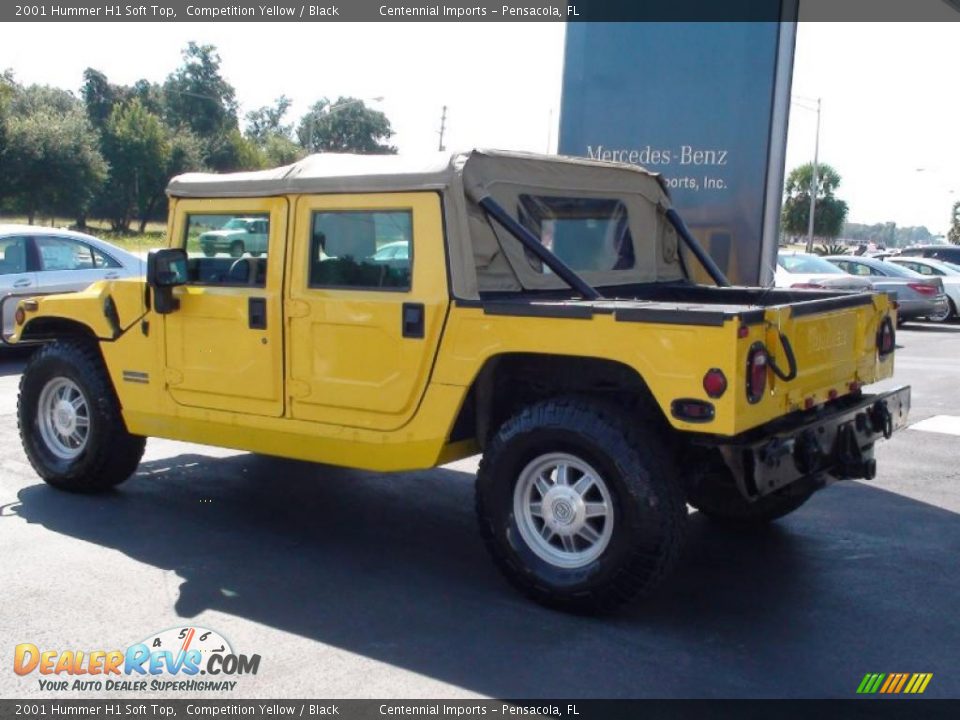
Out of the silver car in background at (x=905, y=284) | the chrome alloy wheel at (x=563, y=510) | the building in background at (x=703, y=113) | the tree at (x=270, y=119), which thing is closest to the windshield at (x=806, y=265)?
the silver car in background at (x=905, y=284)

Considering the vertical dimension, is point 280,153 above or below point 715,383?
above

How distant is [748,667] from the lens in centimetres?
418

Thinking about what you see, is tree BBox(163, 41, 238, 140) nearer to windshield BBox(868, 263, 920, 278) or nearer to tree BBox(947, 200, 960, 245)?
tree BBox(947, 200, 960, 245)

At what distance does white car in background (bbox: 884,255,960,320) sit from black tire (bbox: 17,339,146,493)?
62.1ft

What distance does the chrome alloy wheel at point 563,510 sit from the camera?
465 cm

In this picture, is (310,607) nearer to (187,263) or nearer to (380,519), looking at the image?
(380,519)

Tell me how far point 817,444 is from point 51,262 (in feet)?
32.7

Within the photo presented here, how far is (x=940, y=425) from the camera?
946 centimetres

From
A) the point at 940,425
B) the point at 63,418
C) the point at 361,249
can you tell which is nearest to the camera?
the point at 361,249

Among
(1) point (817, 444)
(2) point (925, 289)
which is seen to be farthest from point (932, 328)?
(1) point (817, 444)

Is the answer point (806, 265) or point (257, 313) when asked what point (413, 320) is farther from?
point (806, 265)

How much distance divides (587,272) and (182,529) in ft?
8.94

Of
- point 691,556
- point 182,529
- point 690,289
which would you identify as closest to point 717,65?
point 690,289

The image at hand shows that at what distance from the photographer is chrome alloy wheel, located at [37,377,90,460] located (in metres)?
6.60
